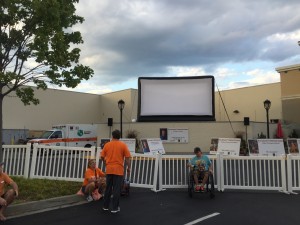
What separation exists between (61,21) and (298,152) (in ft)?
49.7

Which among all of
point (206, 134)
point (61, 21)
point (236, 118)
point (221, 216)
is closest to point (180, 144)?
point (206, 134)

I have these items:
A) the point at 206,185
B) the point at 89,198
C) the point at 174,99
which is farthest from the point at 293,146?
the point at 89,198

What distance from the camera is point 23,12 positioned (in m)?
10.6

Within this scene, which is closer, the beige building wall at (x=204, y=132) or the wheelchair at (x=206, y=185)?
the wheelchair at (x=206, y=185)

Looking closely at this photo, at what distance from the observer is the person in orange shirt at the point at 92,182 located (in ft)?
31.7

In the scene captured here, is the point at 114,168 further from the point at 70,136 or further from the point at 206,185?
the point at 70,136

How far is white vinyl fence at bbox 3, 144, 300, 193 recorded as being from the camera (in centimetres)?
1140

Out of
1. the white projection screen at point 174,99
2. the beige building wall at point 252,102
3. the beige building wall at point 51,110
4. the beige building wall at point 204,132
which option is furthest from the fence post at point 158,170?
the beige building wall at point 51,110

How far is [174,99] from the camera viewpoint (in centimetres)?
2902

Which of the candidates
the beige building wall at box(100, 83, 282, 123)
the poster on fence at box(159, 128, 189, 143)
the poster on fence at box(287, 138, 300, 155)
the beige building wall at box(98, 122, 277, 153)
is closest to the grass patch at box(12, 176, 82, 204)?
the poster on fence at box(287, 138, 300, 155)

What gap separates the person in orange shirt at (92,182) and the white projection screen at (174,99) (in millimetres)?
18835

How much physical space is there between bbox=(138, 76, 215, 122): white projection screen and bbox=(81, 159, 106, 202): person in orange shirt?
1884 centimetres

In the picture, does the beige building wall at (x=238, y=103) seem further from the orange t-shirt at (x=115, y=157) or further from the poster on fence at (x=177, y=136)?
the orange t-shirt at (x=115, y=157)

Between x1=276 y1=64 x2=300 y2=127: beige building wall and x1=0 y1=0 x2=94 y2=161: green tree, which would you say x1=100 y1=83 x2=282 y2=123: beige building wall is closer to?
x1=276 y1=64 x2=300 y2=127: beige building wall
